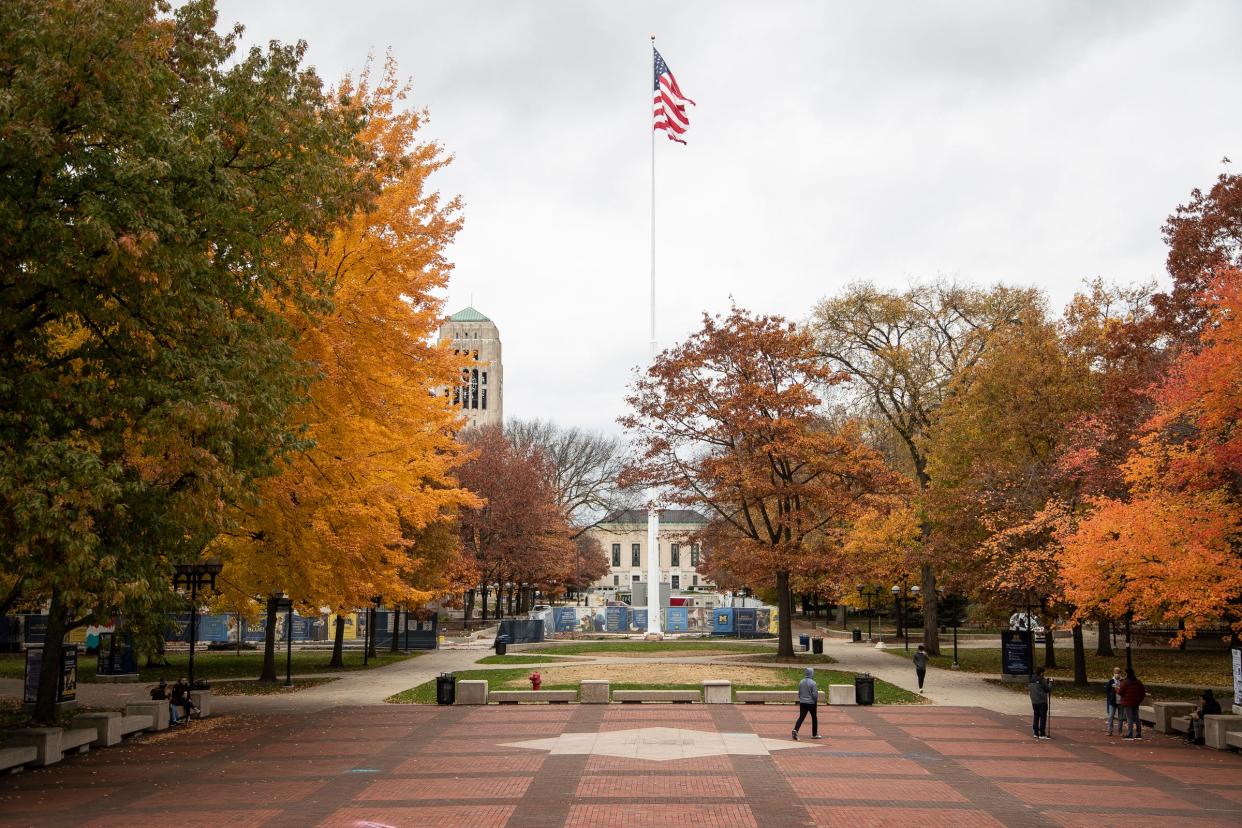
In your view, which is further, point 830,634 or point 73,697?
point 830,634

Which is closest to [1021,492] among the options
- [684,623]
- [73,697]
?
[73,697]

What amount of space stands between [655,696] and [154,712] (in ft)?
37.8

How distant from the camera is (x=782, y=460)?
38750mm

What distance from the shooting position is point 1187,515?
20.7 metres

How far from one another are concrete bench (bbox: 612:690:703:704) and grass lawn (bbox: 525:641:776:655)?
17.2m

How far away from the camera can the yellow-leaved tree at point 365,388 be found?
20.0 meters

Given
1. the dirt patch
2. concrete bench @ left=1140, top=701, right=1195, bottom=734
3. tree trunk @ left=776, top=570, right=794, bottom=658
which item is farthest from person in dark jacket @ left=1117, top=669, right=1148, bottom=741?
tree trunk @ left=776, top=570, right=794, bottom=658

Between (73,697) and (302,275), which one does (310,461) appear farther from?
(73,697)

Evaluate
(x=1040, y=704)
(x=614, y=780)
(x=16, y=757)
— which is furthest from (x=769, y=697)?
(x=16, y=757)

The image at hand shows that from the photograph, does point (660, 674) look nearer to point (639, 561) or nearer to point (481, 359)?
point (481, 359)

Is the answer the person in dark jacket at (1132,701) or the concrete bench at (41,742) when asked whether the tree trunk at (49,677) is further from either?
the person in dark jacket at (1132,701)

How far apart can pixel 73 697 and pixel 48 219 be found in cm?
1567

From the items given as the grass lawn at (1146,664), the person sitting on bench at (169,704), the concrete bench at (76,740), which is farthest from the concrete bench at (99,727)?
the grass lawn at (1146,664)

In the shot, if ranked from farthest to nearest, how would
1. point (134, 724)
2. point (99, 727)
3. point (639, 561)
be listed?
1. point (639, 561)
2. point (134, 724)
3. point (99, 727)
